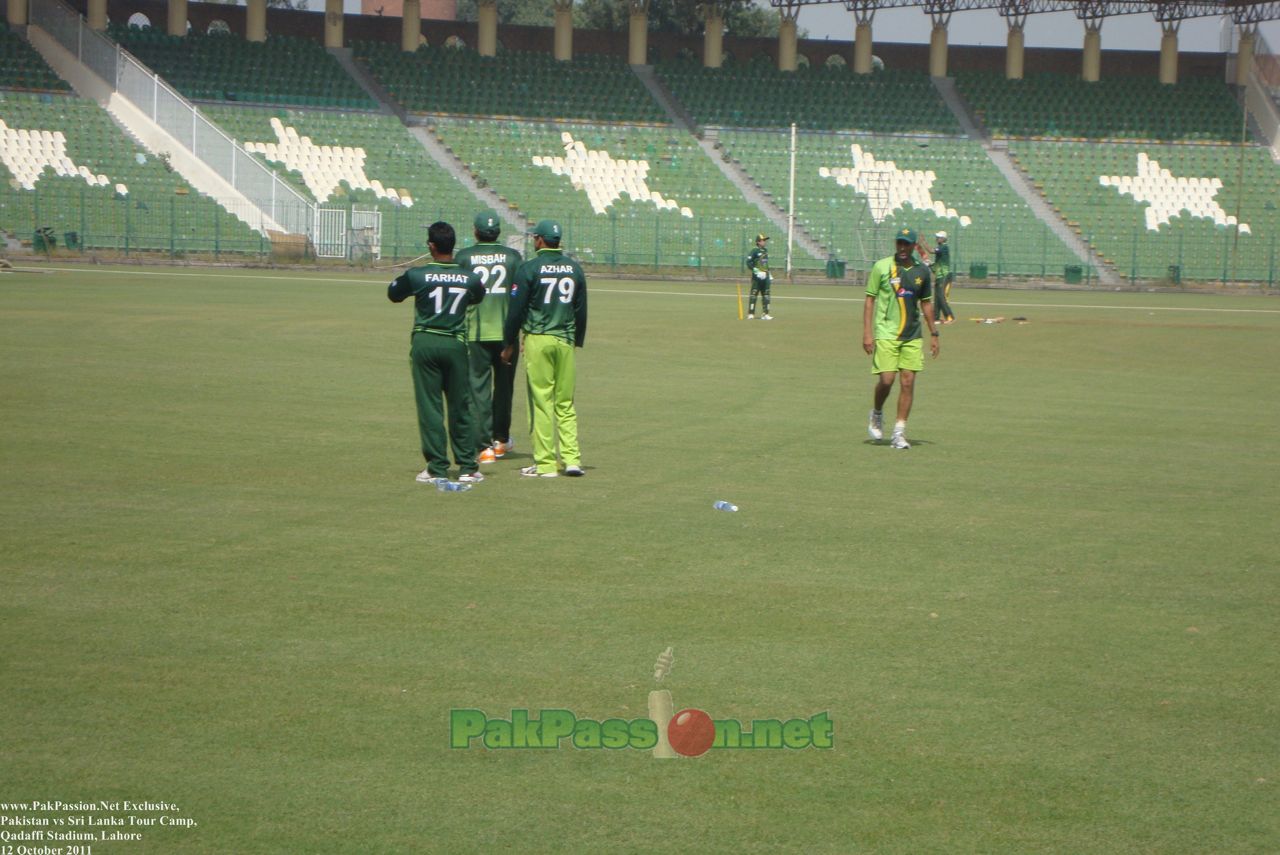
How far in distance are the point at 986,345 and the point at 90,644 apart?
71.4ft

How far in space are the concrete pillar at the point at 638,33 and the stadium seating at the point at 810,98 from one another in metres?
0.98

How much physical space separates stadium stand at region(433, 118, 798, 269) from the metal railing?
8.28 m

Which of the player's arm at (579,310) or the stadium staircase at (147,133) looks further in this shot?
the stadium staircase at (147,133)

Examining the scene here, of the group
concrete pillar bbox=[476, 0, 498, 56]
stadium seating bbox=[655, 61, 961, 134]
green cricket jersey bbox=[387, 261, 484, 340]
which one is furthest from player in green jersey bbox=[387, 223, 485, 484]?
concrete pillar bbox=[476, 0, 498, 56]

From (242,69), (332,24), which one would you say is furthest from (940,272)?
(332,24)

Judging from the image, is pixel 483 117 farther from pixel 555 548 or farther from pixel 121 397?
pixel 555 548

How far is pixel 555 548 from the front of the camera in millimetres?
8805

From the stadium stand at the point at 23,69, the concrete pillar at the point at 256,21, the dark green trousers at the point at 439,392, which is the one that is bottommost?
the dark green trousers at the point at 439,392

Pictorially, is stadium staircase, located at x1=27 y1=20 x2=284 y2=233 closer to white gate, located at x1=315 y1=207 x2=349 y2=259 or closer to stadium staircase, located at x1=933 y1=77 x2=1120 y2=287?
white gate, located at x1=315 y1=207 x2=349 y2=259

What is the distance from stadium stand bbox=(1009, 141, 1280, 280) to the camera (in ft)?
178

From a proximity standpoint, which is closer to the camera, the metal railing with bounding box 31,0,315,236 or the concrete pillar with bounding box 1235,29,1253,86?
the metal railing with bounding box 31,0,315,236

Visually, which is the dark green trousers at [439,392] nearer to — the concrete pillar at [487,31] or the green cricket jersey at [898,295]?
the green cricket jersey at [898,295]

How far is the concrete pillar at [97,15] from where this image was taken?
181 ft

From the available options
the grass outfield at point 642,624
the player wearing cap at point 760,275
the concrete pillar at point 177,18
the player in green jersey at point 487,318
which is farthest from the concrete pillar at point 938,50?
the player in green jersey at point 487,318
